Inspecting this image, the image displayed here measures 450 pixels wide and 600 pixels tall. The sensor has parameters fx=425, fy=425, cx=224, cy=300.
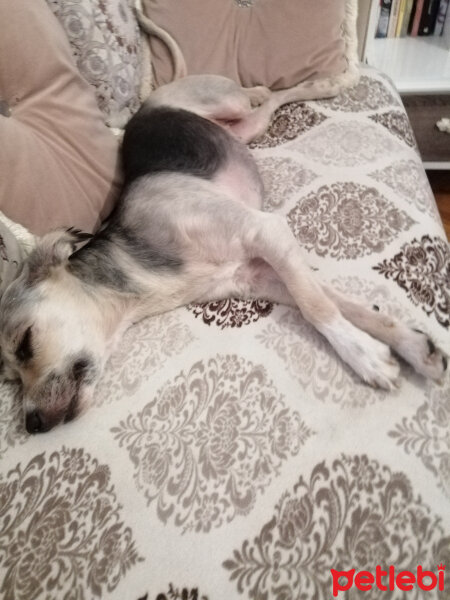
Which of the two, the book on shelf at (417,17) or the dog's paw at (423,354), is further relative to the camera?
the book on shelf at (417,17)

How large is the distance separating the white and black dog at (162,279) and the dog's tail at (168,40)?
1.70 ft

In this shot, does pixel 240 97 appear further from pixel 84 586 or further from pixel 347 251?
pixel 84 586

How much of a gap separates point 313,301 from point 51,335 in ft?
2.52

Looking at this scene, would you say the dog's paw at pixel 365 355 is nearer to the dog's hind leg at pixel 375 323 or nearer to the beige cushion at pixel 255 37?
the dog's hind leg at pixel 375 323

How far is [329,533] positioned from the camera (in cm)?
88

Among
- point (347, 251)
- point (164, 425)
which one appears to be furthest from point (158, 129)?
point (164, 425)

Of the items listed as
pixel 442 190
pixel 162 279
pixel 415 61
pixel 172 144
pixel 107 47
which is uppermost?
pixel 107 47

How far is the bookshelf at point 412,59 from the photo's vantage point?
2451mm

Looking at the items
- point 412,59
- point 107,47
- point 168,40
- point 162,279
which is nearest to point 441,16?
point 412,59

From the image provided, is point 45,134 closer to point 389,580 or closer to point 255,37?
point 255,37

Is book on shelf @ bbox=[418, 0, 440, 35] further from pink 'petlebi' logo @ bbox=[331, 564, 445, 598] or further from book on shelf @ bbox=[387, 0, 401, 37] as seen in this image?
pink 'petlebi' logo @ bbox=[331, 564, 445, 598]

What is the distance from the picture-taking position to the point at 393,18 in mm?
2920

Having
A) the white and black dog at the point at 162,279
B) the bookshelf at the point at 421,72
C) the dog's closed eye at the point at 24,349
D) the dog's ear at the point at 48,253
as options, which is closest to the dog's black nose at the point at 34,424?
the white and black dog at the point at 162,279

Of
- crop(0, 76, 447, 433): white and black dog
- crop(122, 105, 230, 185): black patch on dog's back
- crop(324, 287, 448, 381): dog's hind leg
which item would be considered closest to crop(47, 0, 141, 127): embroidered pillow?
crop(122, 105, 230, 185): black patch on dog's back
